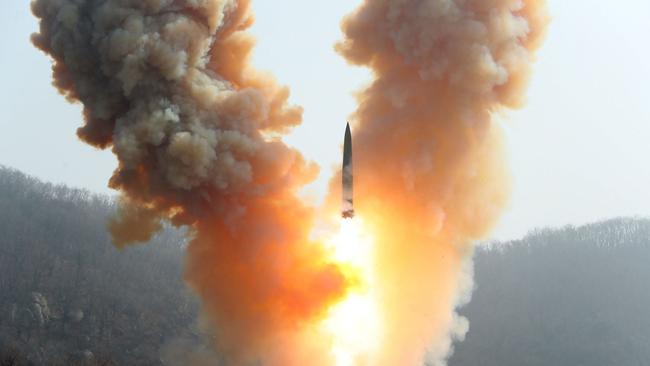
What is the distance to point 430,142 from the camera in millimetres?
31734

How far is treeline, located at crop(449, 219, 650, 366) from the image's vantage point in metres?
92.6

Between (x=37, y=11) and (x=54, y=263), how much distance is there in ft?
238

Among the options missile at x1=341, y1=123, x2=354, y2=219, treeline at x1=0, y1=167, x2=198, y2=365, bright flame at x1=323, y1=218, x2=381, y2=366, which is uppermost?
treeline at x1=0, y1=167, x2=198, y2=365

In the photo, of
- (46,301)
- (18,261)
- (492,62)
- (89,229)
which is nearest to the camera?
(492,62)

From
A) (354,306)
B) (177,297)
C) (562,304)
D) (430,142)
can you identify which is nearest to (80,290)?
(177,297)

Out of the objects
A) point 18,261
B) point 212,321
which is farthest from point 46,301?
point 212,321

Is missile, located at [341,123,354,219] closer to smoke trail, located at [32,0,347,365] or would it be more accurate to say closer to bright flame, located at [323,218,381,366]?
bright flame, located at [323,218,381,366]

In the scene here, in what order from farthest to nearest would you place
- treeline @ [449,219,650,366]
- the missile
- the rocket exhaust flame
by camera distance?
treeline @ [449,219,650,366], the missile, the rocket exhaust flame

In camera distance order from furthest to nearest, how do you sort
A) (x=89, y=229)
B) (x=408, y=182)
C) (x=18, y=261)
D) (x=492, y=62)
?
1. (x=89, y=229)
2. (x=18, y=261)
3. (x=408, y=182)
4. (x=492, y=62)

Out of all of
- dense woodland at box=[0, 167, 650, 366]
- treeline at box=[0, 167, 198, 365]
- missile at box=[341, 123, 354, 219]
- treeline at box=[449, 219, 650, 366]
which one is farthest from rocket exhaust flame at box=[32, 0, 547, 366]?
treeline at box=[449, 219, 650, 366]

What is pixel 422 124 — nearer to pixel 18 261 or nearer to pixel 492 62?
pixel 492 62

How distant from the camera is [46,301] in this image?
87.6 m

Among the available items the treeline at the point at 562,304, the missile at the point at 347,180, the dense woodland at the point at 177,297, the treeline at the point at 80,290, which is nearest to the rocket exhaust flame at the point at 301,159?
the missile at the point at 347,180

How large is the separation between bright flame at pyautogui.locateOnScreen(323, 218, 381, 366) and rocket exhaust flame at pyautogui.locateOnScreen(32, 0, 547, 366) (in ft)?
0.21
